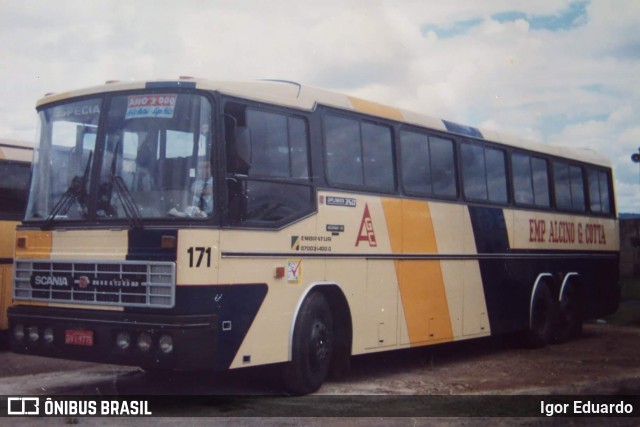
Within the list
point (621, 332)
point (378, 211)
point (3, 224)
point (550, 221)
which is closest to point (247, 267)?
point (378, 211)

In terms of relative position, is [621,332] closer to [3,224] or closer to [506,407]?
[506,407]

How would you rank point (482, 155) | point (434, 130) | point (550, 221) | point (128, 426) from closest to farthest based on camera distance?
point (128, 426) → point (434, 130) → point (482, 155) → point (550, 221)

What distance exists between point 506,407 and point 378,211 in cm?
316

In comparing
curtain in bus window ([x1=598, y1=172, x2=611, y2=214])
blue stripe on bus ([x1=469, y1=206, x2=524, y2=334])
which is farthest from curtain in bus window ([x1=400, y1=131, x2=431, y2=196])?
curtain in bus window ([x1=598, y1=172, x2=611, y2=214])

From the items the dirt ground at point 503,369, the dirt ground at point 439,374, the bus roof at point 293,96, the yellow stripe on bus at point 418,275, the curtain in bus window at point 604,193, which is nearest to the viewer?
the bus roof at point 293,96

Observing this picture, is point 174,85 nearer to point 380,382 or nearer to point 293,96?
point 293,96

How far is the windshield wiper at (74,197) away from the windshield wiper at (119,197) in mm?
241

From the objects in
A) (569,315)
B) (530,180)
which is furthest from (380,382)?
(569,315)

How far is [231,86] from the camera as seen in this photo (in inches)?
372

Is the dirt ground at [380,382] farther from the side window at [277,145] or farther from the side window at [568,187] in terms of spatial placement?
the side window at [568,187]

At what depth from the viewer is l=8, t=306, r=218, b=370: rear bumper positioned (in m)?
8.60

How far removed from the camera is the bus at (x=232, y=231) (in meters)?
8.83

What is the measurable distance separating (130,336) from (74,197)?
166 cm

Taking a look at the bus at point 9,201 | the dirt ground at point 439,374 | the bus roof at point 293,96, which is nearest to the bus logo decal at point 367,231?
the bus roof at point 293,96
